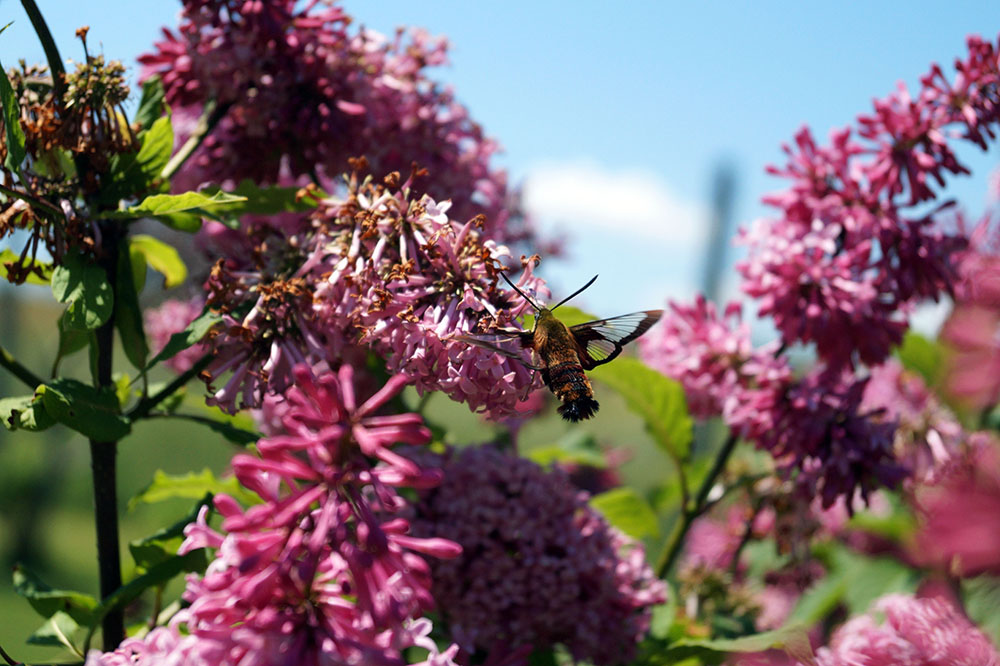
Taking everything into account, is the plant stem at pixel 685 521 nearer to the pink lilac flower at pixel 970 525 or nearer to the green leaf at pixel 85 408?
the green leaf at pixel 85 408

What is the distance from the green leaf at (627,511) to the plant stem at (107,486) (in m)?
0.83

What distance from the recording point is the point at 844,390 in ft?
4.41

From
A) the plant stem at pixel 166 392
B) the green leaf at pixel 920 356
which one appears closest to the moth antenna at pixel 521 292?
the plant stem at pixel 166 392

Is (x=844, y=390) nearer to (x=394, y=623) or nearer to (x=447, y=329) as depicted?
(x=447, y=329)

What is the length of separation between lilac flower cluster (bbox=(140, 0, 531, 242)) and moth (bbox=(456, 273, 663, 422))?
471 millimetres

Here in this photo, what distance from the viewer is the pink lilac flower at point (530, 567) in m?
1.16

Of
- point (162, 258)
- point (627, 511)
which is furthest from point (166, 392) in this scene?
point (627, 511)

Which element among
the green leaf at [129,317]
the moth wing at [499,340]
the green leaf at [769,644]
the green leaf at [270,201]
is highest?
the green leaf at [270,201]

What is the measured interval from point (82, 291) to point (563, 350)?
0.50 m

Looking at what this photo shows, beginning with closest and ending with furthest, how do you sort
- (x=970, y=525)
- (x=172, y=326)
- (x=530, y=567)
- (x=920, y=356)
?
(x=970, y=525) < (x=530, y=567) < (x=172, y=326) < (x=920, y=356)

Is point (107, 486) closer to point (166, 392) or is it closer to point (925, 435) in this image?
point (166, 392)

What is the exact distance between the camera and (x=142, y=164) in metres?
1.02

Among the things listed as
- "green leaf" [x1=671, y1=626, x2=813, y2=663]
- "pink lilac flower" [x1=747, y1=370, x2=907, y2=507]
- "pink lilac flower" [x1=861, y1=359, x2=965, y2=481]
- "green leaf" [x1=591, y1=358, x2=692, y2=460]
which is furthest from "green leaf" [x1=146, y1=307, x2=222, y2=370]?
"pink lilac flower" [x1=861, y1=359, x2=965, y2=481]

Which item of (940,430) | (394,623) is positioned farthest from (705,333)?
(394,623)
